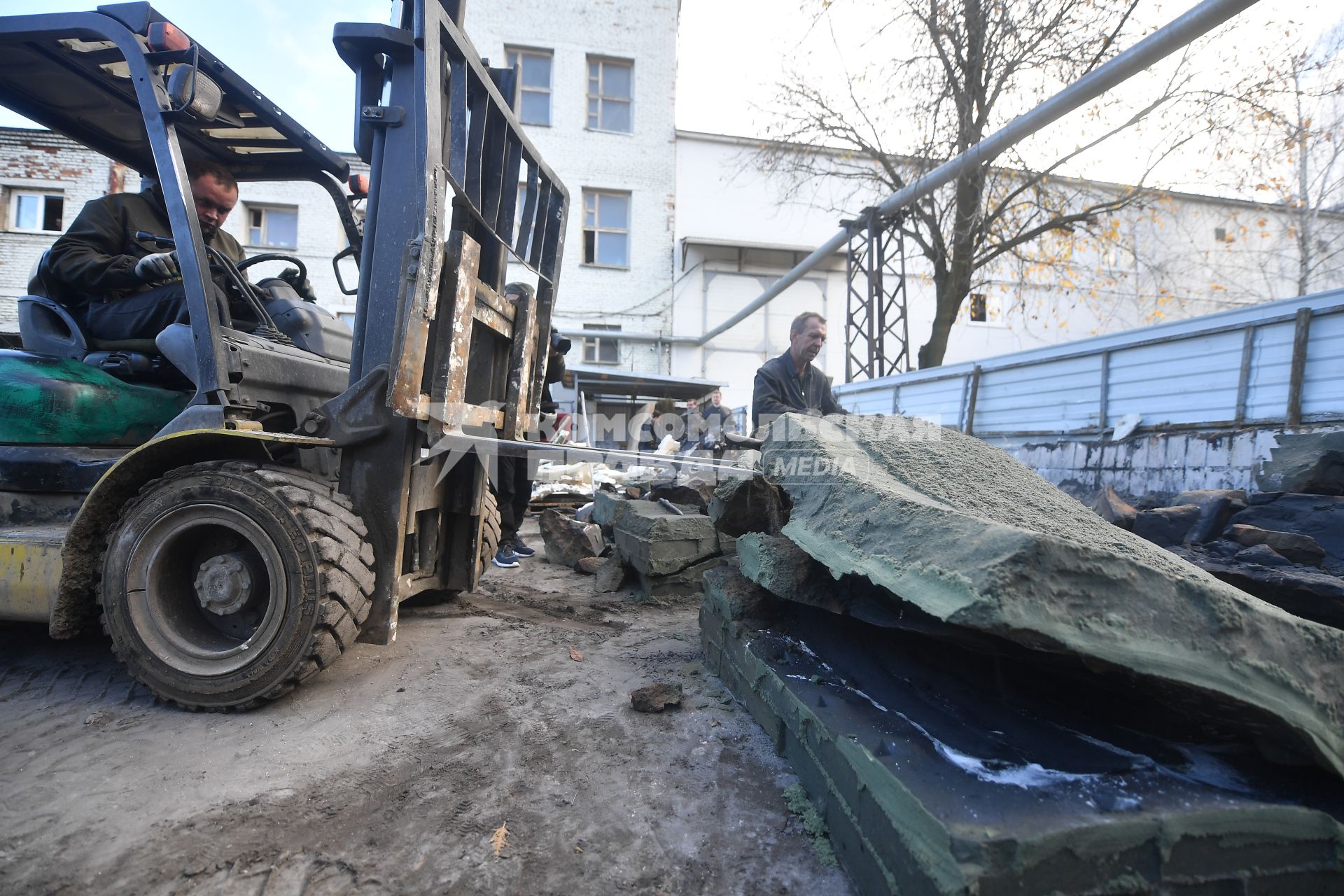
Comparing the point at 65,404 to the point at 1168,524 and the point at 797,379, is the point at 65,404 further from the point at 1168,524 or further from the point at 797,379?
the point at 1168,524

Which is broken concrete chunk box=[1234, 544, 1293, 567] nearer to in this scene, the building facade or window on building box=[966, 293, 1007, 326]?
the building facade

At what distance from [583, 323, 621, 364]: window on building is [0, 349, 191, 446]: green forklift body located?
45.8 ft

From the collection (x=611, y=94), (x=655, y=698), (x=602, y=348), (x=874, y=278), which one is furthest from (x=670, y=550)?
(x=611, y=94)

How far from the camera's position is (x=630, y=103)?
17.5 m

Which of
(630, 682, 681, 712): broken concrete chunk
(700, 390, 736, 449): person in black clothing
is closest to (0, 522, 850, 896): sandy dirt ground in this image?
(630, 682, 681, 712): broken concrete chunk

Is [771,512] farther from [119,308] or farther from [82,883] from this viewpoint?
[119,308]

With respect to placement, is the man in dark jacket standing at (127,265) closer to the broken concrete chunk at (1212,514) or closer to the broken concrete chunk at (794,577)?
the broken concrete chunk at (794,577)

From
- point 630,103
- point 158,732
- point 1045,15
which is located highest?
point 630,103

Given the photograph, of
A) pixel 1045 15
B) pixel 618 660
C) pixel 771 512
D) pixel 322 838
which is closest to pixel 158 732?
pixel 322 838

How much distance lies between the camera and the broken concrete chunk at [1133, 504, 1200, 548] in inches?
150

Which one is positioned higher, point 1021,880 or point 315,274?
point 315,274

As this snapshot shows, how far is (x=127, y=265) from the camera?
125 inches

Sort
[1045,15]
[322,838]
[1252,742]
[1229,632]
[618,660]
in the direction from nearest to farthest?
[1229,632] → [1252,742] → [322,838] → [618,660] → [1045,15]

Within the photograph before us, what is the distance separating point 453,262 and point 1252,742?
3368 mm
